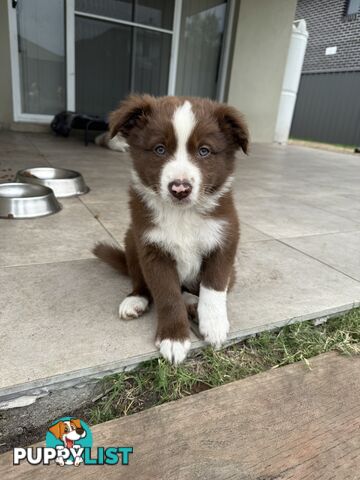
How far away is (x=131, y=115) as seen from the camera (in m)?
1.93

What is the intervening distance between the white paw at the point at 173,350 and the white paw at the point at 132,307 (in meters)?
0.28

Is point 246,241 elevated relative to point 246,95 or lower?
lower

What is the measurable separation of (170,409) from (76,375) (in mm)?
423

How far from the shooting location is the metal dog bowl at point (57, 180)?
13.7 ft

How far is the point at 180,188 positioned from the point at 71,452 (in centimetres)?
109

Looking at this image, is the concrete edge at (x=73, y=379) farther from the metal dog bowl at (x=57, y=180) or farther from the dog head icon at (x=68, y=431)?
the metal dog bowl at (x=57, y=180)

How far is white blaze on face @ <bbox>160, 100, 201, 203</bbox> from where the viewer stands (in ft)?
5.62

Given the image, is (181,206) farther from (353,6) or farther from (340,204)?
(353,6)

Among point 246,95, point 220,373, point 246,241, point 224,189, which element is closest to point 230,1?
point 246,95

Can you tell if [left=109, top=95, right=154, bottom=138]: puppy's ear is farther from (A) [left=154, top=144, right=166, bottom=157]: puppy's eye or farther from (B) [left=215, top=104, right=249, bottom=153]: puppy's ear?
(B) [left=215, top=104, right=249, bottom=153]: puppy's ear

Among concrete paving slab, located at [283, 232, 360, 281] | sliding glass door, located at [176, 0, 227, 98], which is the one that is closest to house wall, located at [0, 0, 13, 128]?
sliding glass door, located at [176, 0, 227, 98]

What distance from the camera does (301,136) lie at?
18.8 metres

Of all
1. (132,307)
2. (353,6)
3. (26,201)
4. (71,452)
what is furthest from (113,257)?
(353,6)

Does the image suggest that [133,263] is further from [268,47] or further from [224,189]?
[268,47]
